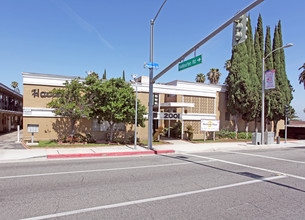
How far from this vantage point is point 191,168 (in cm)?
977

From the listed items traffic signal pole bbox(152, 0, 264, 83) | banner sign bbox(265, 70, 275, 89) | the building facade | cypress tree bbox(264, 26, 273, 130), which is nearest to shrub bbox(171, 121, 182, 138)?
banner sign bbox(265, 70, 275, 89)

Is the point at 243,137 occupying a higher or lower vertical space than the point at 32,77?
lower

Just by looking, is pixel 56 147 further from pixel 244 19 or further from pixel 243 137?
pixel 243 137

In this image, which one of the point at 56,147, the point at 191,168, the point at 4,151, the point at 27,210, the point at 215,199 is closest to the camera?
the point at 27,210

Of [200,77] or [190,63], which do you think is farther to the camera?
[200,77]

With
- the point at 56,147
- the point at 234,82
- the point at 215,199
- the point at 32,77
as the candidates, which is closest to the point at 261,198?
the point at 215,199

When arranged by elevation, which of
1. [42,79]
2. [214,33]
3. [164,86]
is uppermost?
[214,33]

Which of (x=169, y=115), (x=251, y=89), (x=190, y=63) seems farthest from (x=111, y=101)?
(x=251, y=89)

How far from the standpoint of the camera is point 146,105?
70.1 feet

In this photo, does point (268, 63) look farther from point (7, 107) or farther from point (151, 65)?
point (7, 107)

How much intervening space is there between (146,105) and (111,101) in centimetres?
586

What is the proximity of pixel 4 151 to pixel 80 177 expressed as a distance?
7.93m

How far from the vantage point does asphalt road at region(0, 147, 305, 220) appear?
15.9ft

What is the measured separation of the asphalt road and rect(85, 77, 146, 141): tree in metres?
6.69
